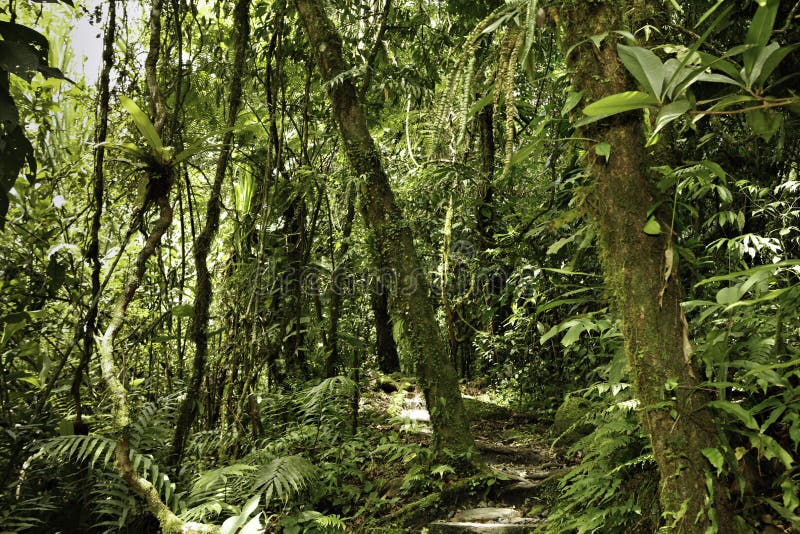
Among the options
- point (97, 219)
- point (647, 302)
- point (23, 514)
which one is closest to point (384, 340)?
point (97, 219)

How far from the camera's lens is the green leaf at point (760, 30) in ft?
3.41

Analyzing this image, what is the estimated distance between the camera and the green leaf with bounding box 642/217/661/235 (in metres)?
1.34

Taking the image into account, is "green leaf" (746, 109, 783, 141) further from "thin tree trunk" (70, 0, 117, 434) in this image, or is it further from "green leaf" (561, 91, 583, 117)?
"thin tree trunk" (70, 0, 117, 434)

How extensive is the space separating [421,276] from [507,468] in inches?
57.0

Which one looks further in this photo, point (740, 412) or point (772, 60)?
point (740, 412)

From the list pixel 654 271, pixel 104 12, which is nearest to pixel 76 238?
pixel 104 12

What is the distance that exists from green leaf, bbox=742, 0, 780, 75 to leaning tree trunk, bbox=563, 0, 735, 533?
35 centimetres

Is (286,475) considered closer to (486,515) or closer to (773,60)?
(486,515)

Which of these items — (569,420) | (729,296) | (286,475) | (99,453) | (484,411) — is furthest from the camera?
(484,411)

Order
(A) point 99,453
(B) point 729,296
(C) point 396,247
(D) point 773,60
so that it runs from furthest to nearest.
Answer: (C) point 396,247, (A) point 99,453, (B) point 729,296, (D) point 773,60

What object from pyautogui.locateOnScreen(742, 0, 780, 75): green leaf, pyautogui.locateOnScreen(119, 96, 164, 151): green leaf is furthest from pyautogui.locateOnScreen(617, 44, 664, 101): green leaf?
pyautogui.locateOnScreen(119, 96, 164, 151): green leaf

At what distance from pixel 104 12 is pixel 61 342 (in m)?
2.70

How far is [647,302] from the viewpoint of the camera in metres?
1.38

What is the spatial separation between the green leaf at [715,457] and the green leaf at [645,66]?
2.77ft
